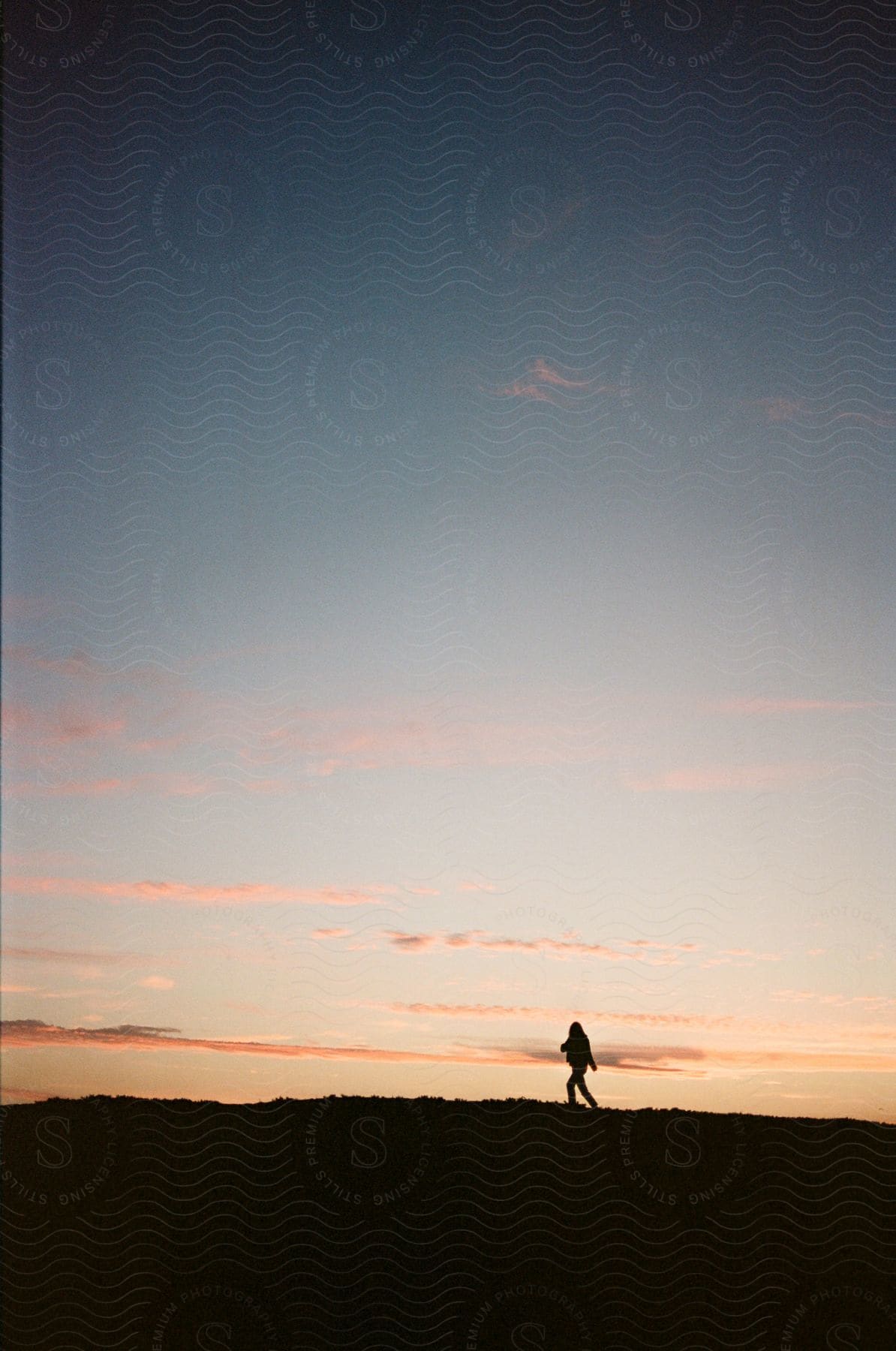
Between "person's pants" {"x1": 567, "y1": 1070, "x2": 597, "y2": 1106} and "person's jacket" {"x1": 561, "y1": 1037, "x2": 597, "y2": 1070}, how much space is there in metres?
0.02

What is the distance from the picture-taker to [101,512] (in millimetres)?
4352

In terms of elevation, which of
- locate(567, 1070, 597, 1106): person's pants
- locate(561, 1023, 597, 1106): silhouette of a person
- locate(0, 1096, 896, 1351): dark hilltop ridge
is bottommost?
locate(0, 1096, 896, 1351): dark hilltop ridge

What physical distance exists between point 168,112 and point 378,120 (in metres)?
0.75

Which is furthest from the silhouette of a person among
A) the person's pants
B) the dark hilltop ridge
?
the dark hilltop ridge

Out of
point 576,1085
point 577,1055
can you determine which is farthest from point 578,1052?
point 576,1085

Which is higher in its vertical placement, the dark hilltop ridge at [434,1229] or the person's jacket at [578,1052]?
the person's jacket at [578,1052]

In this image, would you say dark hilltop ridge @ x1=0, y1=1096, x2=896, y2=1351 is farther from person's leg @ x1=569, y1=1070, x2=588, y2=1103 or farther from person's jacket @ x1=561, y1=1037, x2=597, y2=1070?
person's jacket @ x1=561, y1=1037, x2=597, y2=1070

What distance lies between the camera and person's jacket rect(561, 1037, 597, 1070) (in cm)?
405

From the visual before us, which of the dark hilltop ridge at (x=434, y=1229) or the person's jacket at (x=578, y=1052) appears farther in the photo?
the person's jacket at (x=578, y=1052)

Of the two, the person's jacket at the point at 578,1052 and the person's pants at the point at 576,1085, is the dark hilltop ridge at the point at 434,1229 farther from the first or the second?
the person's jacket at the point at 578,1052

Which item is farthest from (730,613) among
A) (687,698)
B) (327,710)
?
(327,710)

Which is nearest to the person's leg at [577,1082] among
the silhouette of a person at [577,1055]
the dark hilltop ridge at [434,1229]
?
the silhouette of a person at [577,1055]

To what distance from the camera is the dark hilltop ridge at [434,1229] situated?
3.92 m

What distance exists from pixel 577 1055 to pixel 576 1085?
105 millimetres
